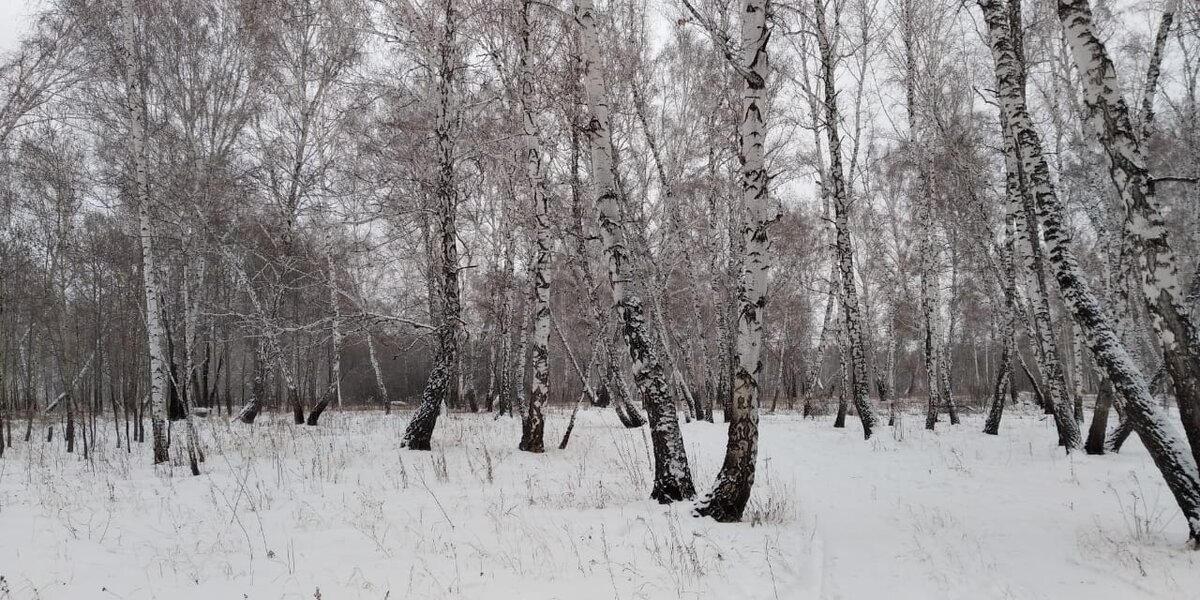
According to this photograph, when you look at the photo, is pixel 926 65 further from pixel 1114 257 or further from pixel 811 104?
pixel 1114 257

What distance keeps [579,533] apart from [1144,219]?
4.80m

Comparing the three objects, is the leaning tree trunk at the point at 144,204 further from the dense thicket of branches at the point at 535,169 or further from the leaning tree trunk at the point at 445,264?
the leaning tree trunk at the point at 445,264

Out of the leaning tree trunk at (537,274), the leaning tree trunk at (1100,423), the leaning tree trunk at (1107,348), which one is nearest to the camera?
the leaning tree trunk at (1107,348)

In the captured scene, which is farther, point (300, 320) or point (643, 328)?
point (300, 320)

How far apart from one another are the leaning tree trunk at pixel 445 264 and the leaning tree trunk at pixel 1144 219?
8272mm

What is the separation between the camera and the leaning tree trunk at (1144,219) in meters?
4.26

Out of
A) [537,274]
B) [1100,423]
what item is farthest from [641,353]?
[1100,423]

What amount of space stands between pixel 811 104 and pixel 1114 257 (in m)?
6.82

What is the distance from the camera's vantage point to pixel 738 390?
5.21m

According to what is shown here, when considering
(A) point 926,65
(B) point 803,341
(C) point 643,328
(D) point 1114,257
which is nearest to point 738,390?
(C) point 643,328

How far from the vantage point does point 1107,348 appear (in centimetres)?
479

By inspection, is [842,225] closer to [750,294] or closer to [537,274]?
[537,274]

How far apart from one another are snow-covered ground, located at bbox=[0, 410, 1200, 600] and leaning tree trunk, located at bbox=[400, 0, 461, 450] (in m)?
1.26

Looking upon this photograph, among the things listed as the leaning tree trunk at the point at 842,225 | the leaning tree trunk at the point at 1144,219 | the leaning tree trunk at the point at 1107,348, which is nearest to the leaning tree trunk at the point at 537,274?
the leaning tree trunk at the point at 842,225
